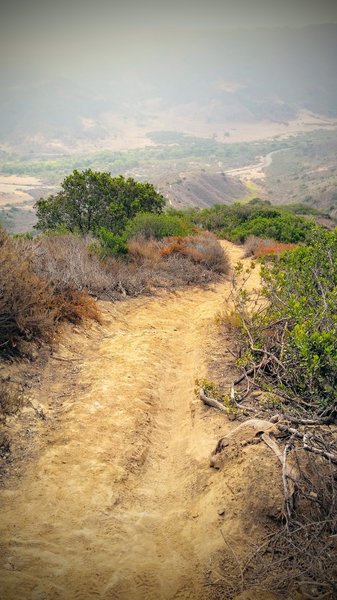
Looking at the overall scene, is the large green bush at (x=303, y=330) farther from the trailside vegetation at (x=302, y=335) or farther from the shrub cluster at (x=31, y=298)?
the shrub cluster at (x=31, y=298)

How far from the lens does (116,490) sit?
449 cm

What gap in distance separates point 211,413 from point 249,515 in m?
1.98

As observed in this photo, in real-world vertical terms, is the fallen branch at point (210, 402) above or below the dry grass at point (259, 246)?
below

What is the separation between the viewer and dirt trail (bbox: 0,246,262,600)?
11.5 feet

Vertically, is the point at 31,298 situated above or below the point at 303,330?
above

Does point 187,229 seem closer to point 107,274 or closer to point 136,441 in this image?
point 107,274

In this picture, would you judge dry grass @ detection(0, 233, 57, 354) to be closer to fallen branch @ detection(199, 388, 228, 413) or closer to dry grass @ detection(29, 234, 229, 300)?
dry grass @ detection(29, 234, 229, 300)

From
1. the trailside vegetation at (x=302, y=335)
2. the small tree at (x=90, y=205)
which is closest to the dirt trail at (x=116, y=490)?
the trailside vegetation at (x=302, y=335)

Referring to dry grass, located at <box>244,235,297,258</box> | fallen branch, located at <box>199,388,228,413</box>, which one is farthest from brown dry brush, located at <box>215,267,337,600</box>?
dry grass, located at <box>244,235,297,258</box>

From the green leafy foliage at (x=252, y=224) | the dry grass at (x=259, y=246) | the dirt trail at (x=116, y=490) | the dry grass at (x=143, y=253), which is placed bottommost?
the dirt trail at (x=116, y=490)

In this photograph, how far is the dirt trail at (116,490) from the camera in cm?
350

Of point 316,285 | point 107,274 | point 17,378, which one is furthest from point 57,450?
point 107,274

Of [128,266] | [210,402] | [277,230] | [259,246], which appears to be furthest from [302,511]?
[277,230]

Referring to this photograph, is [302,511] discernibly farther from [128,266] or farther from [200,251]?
[200,251]
